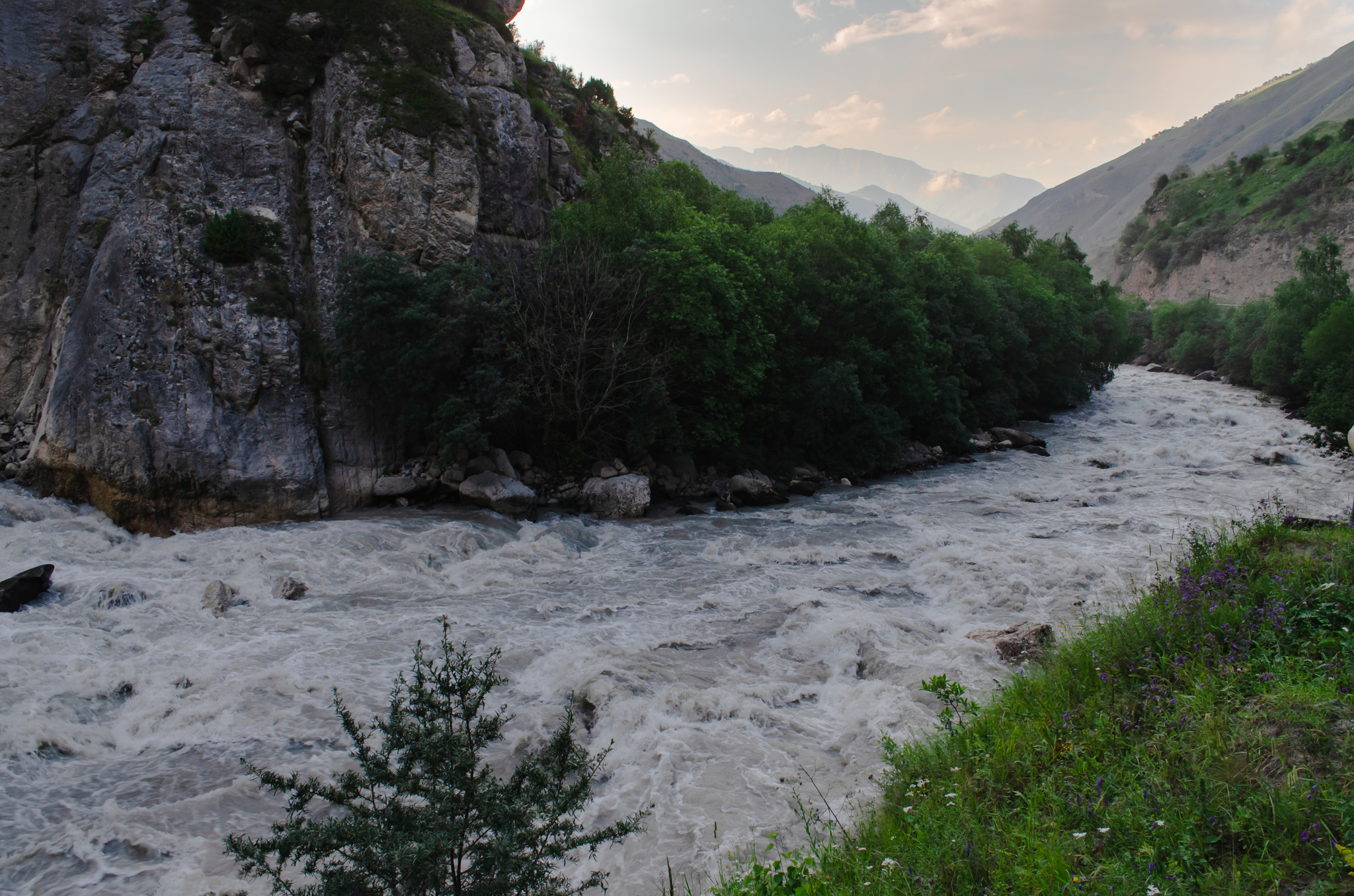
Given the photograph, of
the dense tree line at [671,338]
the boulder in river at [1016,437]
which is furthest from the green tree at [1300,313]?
the dense tree line at [671,338]

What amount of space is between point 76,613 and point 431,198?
16116 millimetres

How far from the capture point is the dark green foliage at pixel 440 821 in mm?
4215

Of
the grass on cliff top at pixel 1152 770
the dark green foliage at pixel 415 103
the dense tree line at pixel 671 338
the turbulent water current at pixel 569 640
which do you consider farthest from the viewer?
the dark green foliage at pixel 415 103

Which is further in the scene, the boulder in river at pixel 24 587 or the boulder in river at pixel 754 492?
the boulder in river at pixel 754 492

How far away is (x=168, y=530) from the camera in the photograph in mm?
17734

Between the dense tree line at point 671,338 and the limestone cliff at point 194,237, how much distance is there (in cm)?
221

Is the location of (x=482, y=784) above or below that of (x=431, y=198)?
below

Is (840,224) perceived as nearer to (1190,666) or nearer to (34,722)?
(1190,666)

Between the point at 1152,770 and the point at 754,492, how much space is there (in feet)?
60.2

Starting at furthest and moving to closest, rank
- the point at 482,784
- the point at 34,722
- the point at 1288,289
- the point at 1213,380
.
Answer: the point at 1213,380 < the point at 1288,289 < the point at 34,722 < the point at 482,784

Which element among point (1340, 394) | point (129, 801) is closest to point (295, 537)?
point (129, 801)

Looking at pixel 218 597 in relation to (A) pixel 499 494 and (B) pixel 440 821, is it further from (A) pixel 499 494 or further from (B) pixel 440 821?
(B) pixel 440 821

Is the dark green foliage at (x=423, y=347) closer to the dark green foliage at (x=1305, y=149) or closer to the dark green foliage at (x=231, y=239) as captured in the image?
the dark green foliage at (x=231, y=239)

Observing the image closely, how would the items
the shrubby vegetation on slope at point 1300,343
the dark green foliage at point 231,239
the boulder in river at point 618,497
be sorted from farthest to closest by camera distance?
the shrubby vegetation on slope at point 1300,343, the boulder in river at point 618,497, the dark green foliage at point 231,239
